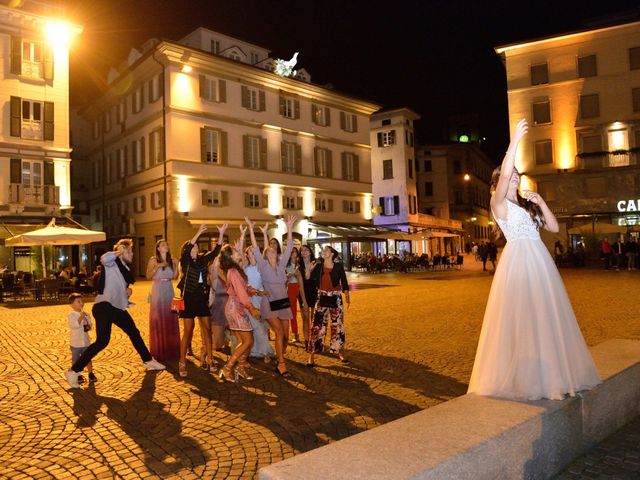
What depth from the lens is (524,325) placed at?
12.8 feet

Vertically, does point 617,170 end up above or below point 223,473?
above

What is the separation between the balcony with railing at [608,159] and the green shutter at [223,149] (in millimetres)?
24221

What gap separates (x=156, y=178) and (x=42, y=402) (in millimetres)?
27144

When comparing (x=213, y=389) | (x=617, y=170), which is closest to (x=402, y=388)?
(x=213, y=389)

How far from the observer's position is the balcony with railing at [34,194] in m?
25.9

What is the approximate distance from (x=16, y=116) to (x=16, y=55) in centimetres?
310

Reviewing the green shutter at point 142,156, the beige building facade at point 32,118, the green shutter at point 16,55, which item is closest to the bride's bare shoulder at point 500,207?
the beige building facade at point 32,118

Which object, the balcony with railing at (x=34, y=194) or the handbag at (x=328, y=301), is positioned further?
the balcony with railing at (x=34, y=194)

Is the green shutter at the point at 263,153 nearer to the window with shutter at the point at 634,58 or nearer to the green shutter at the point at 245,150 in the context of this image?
the green shutter at the point at 245,150

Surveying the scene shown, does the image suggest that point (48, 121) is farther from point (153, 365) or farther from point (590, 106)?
point (590, 106)

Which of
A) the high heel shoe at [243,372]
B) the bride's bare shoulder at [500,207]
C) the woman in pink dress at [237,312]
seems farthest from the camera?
the high heel shoe at [243,372]

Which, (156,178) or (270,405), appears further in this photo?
(156,178)

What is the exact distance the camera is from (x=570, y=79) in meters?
36.8

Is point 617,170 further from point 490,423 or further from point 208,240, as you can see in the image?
point 490,423
